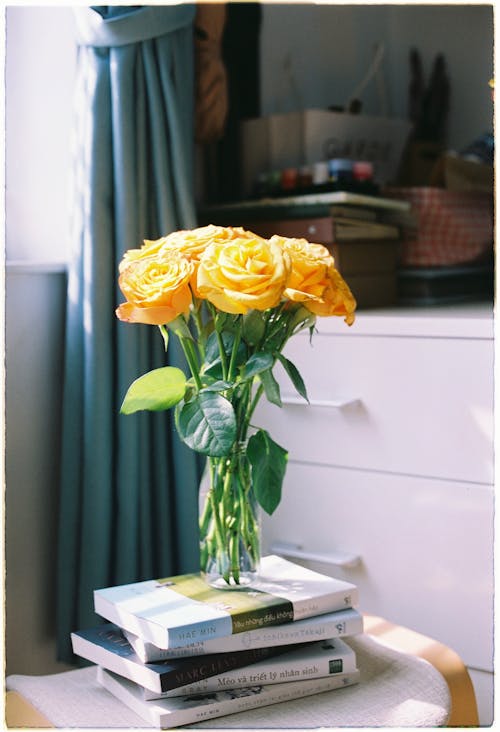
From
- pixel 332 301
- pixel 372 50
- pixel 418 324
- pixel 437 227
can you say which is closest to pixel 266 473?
pixel 332 301

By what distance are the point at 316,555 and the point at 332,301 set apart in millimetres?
793

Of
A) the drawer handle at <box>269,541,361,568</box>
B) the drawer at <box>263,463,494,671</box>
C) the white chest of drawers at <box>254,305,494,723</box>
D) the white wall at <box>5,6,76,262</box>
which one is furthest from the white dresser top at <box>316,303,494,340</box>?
the white wall at <box>5,6,76,262</box>

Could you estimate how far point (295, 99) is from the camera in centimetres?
219

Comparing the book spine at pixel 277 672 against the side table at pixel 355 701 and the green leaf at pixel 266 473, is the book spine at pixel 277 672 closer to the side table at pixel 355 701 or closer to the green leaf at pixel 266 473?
the side table at pixel 355 701

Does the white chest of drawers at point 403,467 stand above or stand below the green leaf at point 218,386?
below

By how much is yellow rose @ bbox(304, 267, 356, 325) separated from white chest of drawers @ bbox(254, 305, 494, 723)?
0.52 meters

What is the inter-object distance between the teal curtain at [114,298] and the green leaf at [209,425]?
2.09 feet

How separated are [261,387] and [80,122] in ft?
2.53

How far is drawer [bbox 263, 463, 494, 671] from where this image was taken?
1459 millimetres

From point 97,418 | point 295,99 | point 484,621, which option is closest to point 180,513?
point 97,418

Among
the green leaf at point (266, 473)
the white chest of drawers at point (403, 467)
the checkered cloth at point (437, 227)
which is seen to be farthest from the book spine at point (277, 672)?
the checkered cloth at point (437, 227)

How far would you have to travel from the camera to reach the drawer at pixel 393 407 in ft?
4.76

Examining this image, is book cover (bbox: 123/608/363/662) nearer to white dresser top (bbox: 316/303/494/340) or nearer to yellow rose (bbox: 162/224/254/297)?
yellow rose (bbox: 162/224/254/297)

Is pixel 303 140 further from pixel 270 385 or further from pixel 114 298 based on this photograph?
pixel 270 385
